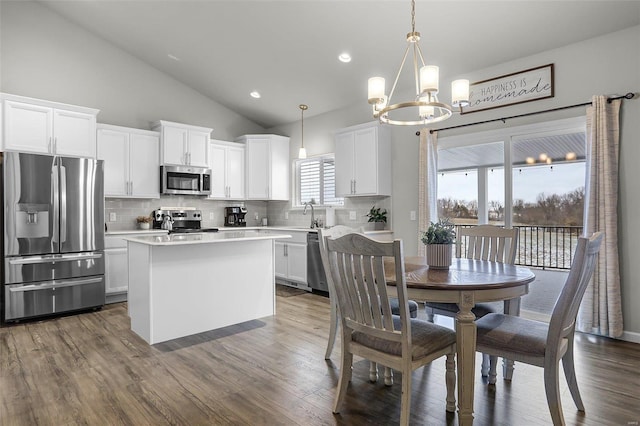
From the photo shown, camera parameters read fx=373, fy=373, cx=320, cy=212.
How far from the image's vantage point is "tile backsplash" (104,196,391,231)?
5414mm

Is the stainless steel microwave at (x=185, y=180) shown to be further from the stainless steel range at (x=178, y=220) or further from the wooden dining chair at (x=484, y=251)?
the wooden dining chair at (x=484, y=251)

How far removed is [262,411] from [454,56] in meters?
3.88

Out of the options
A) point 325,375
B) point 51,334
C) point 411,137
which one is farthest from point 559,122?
point 51,334

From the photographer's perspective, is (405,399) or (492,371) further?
(492,371)

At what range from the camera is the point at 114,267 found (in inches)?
190

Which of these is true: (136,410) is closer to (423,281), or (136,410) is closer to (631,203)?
(423,281)

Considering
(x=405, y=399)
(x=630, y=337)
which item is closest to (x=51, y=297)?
(x=405, y=399)

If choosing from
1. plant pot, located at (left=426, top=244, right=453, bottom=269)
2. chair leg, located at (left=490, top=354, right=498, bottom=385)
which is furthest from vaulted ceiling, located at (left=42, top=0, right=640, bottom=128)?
chair leg, located at (left=490, top=354, right=498, bottom=385)

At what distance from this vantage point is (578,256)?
177cm

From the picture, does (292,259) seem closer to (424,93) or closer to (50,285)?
(50,285)

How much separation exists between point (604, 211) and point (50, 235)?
5.60 meters

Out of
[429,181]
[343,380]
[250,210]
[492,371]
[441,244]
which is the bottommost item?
[492,371]

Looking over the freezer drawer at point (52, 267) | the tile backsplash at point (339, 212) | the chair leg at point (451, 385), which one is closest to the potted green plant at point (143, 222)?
the freezer drawer at point (52, 267)

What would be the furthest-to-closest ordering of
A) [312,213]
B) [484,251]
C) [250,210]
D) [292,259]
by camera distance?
[250,210] → [312,213] → [292,259] → [484,251]
